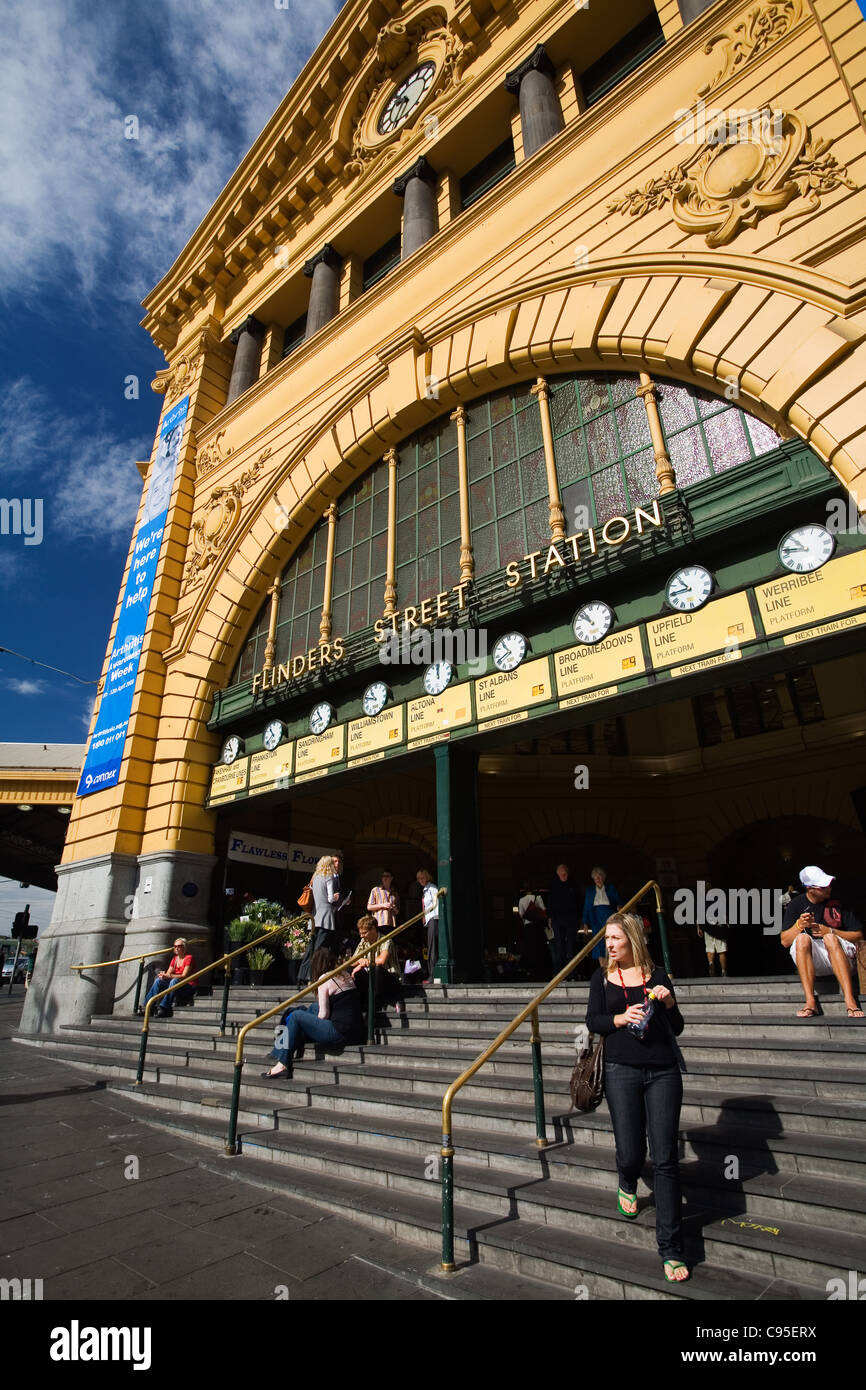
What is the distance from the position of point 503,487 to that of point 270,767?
7.56m

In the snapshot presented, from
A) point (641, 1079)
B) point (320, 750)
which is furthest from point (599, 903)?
point (641, 1079)

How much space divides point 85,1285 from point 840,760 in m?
19.5

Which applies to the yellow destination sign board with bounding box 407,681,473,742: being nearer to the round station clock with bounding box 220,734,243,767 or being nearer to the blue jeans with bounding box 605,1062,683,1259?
the round station clock with bounding box 220,734,243,767

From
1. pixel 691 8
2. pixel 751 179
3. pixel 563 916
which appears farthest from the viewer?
pixel 691 8

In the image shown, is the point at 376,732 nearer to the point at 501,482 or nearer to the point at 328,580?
the point at 328,580

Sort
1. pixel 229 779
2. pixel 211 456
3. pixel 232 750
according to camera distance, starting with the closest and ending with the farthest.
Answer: pixel 229 779
pixel 232 750
pixel 211 456

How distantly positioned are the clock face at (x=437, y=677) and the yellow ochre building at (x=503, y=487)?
210 mm

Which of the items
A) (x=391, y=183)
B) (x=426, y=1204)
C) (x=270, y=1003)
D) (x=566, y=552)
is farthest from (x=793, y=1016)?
(x=391, y=183)

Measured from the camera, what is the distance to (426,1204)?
184 inches

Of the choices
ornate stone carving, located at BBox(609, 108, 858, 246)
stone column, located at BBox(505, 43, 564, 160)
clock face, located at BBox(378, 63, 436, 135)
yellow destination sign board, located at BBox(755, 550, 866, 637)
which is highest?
clock face, located at BBox(378, 63, 436, 135)

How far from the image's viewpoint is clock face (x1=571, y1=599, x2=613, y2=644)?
10.0 m

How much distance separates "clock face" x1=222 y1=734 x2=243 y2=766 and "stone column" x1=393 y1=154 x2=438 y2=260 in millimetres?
12034

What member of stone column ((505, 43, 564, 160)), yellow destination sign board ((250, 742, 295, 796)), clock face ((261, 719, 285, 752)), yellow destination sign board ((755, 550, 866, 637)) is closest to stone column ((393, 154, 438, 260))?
stone column ((505, 43, 564, 160))

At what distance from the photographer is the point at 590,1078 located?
180 inches
